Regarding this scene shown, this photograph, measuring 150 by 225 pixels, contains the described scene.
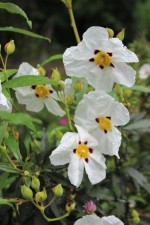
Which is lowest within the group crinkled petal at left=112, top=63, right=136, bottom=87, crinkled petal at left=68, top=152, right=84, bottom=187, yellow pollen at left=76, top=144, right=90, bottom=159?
crinkled petal at left=68, top=152, right=84, bottom=187

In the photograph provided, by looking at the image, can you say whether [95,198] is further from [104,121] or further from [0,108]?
[0,108]

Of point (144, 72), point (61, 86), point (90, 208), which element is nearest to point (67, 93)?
point (61, 86)

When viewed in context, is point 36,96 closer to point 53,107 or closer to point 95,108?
point 53,107

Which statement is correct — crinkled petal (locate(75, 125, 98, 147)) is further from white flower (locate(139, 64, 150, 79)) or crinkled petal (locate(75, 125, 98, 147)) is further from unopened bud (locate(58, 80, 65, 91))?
white flower (locate(139, 64, 150, 79))

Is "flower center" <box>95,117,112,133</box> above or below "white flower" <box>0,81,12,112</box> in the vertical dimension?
below

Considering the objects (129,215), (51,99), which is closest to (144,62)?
(129,215)

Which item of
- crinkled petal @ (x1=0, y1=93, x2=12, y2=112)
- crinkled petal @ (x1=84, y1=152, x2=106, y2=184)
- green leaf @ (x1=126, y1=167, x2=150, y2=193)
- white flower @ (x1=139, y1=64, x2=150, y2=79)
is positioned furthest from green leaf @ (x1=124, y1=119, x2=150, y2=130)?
white flower @ (x1=139, y1=64, x2=150, y2=79)

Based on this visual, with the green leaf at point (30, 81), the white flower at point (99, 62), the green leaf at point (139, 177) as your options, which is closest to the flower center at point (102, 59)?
the white flower at point (99, 62)
